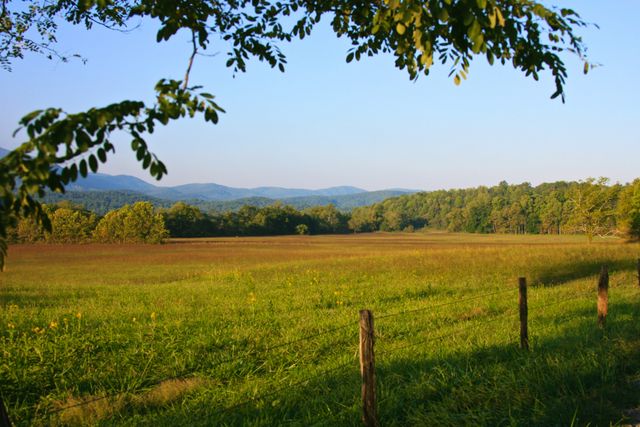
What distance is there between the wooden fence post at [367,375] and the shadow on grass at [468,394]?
32 centimetres

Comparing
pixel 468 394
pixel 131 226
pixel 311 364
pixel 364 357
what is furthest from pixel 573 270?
pixel 131 226

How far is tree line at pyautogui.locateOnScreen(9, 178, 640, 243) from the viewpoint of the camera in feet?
198

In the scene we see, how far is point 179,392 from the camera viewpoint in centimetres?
629

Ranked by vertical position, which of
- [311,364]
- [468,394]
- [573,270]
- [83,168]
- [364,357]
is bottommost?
[573,270]

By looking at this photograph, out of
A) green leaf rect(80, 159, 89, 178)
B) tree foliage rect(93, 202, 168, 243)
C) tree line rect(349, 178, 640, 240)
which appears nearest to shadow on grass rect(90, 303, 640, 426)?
green leaf rect(80, 159, 89, 178)

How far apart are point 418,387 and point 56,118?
15.4ft

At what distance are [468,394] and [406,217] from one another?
538 feet

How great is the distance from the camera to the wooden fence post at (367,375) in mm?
4629

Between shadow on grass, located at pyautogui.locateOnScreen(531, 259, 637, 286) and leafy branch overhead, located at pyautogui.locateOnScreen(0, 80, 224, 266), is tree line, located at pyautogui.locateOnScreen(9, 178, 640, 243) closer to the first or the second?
shadow on grass, located at pyautogui.locateOnScreen(531, 259, 637, 286)

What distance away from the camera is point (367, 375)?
4633 mm

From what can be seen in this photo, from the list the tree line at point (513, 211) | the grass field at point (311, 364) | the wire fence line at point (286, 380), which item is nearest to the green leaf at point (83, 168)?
the wire fence line at point (286, 380)

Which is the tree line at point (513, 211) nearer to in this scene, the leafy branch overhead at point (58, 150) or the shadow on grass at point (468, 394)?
the shadow on grass at point (468, 394)

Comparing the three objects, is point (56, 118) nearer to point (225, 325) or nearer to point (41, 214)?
point (41, 214)

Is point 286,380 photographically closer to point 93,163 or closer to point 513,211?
point 93,163
